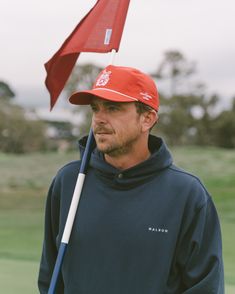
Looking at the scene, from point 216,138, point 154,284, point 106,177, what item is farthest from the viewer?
point 216,138

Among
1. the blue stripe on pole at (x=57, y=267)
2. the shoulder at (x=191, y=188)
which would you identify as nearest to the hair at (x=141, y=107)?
the shoulder at (x=191, y=188)

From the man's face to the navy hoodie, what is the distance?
0.10 metres

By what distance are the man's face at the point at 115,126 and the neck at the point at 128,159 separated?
0.15ft

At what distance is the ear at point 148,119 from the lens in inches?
89.6

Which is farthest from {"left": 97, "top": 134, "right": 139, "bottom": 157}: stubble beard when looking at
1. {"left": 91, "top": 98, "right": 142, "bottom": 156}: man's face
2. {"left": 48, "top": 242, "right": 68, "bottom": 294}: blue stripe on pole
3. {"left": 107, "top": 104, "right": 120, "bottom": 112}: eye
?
{"left": 48, "top": 242, "right": 68, "bottom": 294}: blue stripe on pole

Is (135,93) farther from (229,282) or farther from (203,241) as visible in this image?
(229,282)

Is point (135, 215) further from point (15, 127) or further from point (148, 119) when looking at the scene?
point (15, 127)

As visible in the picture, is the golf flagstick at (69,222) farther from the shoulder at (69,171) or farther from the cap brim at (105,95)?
the cap brim at (105,95)

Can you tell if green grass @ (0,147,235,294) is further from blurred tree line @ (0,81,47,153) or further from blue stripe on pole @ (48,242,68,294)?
blurred tree line @ (0,81,47,153)

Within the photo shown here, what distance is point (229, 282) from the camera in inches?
242

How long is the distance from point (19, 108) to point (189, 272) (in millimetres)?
32999

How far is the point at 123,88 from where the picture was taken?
2211mm

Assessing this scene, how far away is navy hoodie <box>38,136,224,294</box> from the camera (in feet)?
7.02

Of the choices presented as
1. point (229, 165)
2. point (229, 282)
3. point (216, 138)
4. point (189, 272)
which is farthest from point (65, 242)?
point (216, 138)
